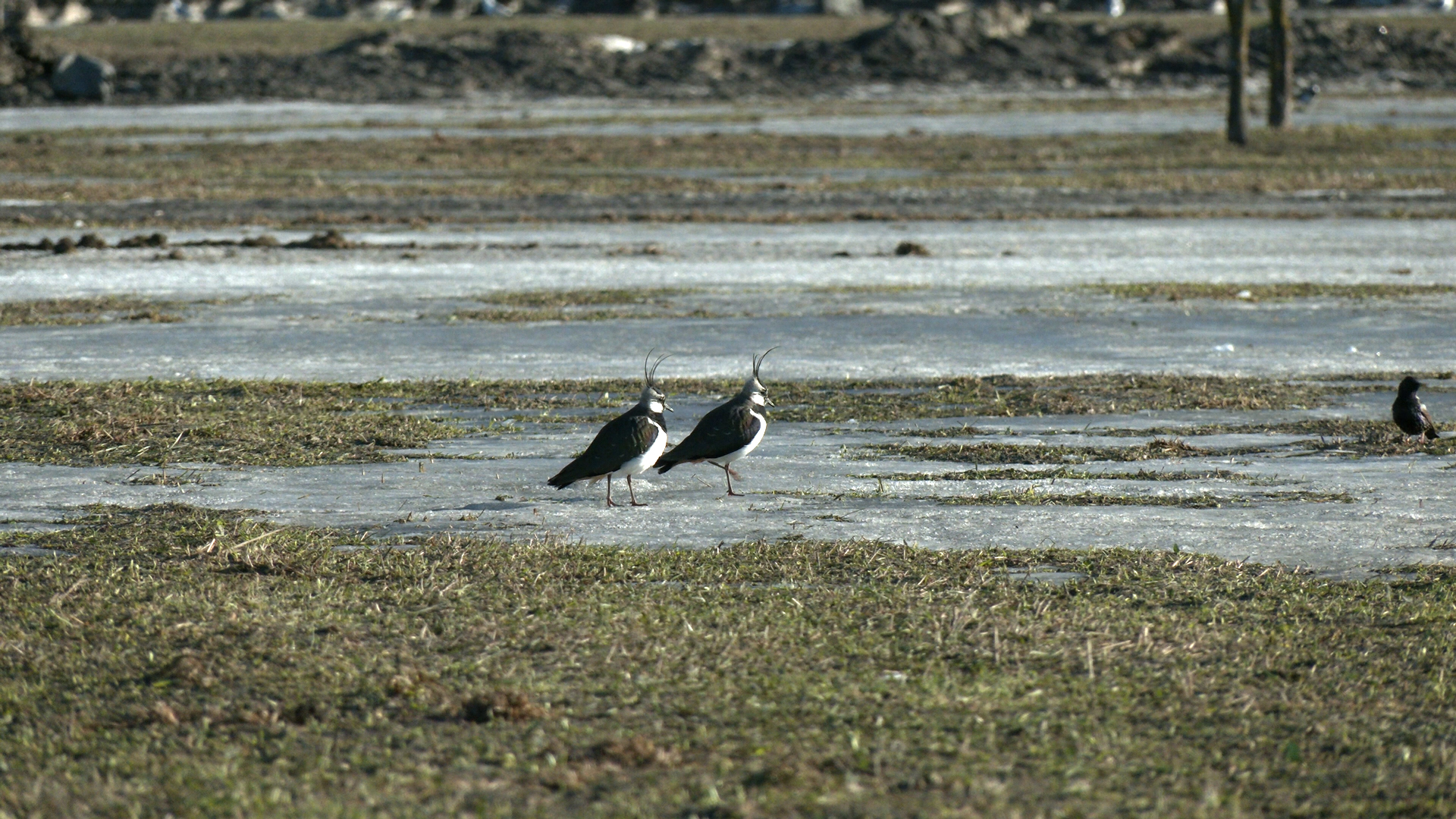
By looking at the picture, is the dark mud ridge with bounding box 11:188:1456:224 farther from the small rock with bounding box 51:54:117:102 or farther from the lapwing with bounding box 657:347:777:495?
the small rock with bounding box 51:54:117:102

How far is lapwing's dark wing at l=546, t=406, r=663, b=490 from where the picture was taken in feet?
27.0

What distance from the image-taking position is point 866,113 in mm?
49188

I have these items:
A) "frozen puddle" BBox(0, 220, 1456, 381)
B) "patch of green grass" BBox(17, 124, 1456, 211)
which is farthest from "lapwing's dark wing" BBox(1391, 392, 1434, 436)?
"patch of green grass" BBox(17, 124, 1456, 211)

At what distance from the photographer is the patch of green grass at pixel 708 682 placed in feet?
16.4

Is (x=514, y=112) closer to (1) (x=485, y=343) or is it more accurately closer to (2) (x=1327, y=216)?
(2) (x=1327, y=216)

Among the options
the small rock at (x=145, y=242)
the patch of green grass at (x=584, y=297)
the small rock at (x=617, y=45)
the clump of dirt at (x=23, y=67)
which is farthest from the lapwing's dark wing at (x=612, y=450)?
the small rock at (x=617, y=45)

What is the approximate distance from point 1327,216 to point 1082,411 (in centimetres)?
1484

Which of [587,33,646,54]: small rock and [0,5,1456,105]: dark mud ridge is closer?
[0,5,1456,105]: dark mud ridge

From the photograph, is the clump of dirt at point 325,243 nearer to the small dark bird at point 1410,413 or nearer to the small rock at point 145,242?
the small rock at point 145,242

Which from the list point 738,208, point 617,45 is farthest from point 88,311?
point 617,45

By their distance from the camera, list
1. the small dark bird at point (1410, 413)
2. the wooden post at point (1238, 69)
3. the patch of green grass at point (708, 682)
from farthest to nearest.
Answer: the wooden post at point (1238, 69)
the small dark bird at point (1410, 413)
the patch of green grass at point (708, 682)

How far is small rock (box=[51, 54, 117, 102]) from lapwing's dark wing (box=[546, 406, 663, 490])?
53224 millimetres

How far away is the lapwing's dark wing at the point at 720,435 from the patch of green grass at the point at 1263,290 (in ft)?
28.8

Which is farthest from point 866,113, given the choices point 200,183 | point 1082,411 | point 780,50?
point 1082,411
